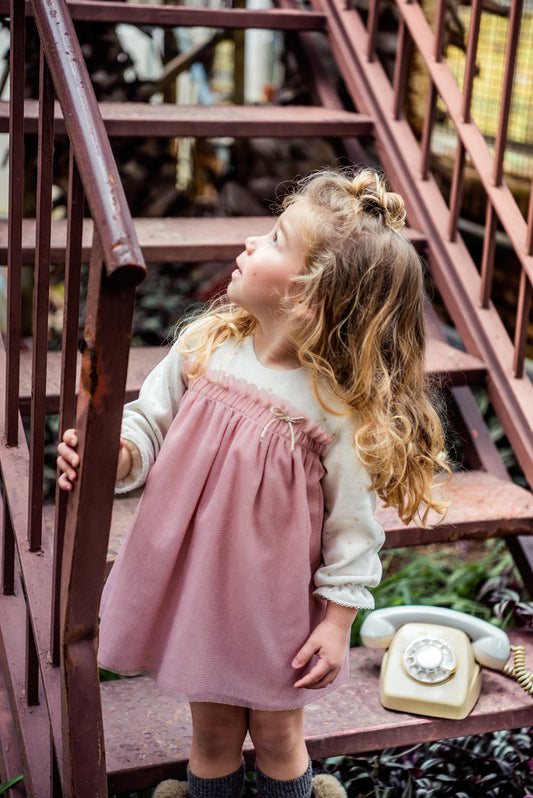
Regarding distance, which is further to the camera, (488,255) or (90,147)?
(488,255)

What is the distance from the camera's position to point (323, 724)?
1.97 metres

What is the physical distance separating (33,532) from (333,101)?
7.52 feet

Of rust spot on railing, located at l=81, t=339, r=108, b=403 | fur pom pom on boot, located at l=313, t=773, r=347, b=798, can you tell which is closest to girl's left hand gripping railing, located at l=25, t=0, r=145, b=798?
rust spot on railing, located at l=81, t=339, r=108, b=403

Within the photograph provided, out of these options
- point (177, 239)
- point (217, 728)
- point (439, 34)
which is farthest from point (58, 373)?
point (439, 34)

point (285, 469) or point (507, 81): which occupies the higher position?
point (507, 81)

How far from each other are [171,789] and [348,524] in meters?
0.71

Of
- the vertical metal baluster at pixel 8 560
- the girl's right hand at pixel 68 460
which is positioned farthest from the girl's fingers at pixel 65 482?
the vertical metal baluster at pixel 8 560

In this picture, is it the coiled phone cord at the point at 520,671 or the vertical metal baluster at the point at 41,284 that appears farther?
the coiled phone cord at the point at 520,671

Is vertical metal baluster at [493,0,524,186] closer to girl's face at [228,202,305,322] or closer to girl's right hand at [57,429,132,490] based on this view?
girl's face at [228,202,305,322]

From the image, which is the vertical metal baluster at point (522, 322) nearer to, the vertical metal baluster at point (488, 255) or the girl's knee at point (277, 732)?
the vertical metal baluster at point (488, 255)

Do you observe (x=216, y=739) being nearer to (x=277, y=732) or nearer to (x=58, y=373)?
(x=277, y=732)

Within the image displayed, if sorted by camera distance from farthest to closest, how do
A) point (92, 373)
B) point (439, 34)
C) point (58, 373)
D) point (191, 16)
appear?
point (191, 16) < point (439, 34) < point (58, 373) < point (92, 373)

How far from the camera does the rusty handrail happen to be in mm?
1120

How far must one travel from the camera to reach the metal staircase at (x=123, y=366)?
1247mm
